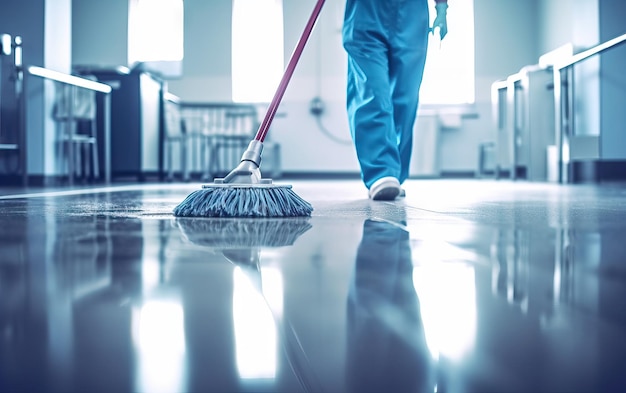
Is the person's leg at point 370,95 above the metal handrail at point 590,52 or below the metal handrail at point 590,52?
below

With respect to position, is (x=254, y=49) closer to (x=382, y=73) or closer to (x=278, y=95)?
(x=382, y=73)

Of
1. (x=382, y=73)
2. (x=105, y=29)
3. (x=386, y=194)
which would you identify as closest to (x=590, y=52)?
(x=382, y=73)

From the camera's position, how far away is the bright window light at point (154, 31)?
705cm

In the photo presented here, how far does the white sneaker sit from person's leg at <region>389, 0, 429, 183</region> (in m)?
0.30

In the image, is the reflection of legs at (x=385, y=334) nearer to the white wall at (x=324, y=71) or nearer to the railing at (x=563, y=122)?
the railing at (x=563, y=122)

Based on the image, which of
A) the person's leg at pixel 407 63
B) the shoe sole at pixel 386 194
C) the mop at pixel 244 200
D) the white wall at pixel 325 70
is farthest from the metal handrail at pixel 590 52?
the mop at pixel 244 200

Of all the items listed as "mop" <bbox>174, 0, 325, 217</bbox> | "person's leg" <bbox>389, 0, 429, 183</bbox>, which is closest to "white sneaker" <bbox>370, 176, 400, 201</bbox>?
"person's leg" <bbox>389, 0, 429, 183</bbox>

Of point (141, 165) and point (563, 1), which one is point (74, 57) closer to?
point (141, 165)

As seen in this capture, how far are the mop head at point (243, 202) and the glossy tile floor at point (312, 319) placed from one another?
1.32ft

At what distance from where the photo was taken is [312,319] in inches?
11.3

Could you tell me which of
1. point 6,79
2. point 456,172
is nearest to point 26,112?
point 6,79

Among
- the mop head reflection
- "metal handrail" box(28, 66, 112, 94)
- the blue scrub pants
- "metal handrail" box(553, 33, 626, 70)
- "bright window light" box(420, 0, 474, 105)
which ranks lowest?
the mop head reflection

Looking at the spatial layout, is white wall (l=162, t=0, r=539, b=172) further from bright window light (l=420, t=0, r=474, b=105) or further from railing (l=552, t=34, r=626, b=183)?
railing (l=552, t=34, r=626, b=183)

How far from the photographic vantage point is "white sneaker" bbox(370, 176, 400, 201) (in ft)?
5.21
